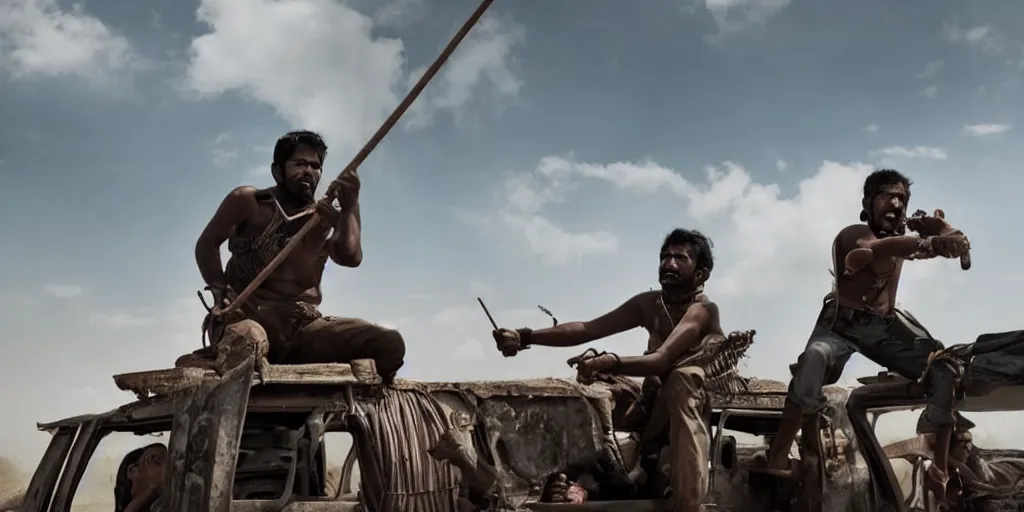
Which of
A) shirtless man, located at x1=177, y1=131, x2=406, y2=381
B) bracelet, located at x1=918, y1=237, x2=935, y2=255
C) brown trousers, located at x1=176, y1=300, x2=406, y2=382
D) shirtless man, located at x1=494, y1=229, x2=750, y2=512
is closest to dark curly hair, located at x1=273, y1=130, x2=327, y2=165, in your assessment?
shirtless man, located at x1=177, y1=131, x2=406, y2=381

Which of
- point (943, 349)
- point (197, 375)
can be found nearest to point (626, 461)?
point (943, 349)

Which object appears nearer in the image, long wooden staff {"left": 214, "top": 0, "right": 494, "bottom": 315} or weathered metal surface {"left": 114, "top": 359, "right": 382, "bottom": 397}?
weathered metal surface {"left": 114, "top": 359, "right": 382, "bottom": 397}

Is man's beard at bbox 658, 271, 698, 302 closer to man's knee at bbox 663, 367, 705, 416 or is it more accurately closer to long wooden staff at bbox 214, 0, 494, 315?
man's knee at bbox 663, 367, 705, 416

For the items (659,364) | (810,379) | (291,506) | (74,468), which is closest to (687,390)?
(659,364)

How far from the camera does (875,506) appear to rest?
5594mm

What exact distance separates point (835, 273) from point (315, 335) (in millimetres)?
3004

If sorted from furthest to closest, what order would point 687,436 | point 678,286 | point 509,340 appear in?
1. point 509,340
2. point 678,286
3. point 687,436

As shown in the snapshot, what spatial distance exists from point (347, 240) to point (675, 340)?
1.97 metres

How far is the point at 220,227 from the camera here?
579cm

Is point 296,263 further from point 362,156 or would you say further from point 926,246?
point 926,246

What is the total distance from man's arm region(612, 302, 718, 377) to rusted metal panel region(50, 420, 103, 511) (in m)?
2.94

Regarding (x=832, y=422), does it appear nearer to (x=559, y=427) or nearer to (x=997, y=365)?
(x=997, y=365)

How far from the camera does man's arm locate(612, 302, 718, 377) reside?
560cm

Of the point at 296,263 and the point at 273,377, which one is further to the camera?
the point at 296,263
